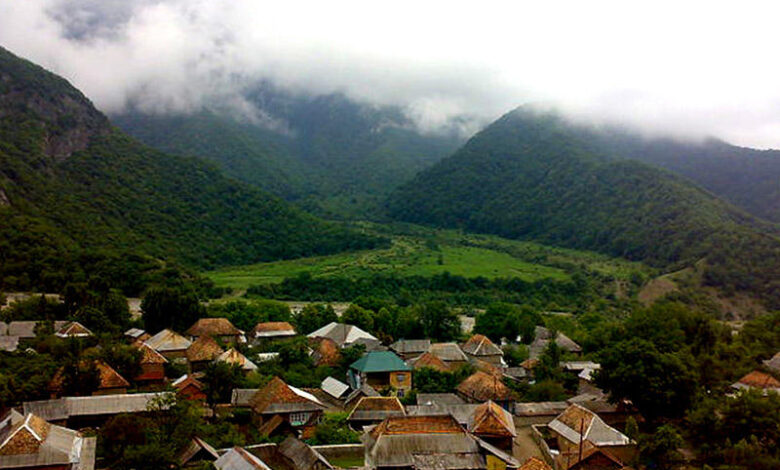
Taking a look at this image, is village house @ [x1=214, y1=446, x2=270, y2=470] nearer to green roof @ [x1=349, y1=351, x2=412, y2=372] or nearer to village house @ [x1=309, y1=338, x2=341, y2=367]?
green roof @ [x1=349, y1=351, x2=412, y2=372]

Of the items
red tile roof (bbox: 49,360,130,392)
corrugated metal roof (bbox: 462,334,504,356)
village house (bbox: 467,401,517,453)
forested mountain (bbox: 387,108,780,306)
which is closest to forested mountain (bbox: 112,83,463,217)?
forested mountain (bbox: 387,108,780,306)

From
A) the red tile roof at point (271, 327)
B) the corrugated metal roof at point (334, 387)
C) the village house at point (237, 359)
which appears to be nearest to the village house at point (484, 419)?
the corrugated metal roof at point (334, 387)

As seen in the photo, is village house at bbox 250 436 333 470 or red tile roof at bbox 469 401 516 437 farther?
red tile roof at bbox 469 401 516 437

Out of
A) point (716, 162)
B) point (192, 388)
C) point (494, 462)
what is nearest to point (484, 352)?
point (192, 388)

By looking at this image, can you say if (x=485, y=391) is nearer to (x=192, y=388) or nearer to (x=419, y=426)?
(x=419, y=426)

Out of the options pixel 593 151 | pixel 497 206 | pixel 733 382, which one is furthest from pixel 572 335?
pixel 593 151

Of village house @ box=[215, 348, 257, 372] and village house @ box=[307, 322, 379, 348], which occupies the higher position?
village house @ box=[215, 348, 257, 372]
